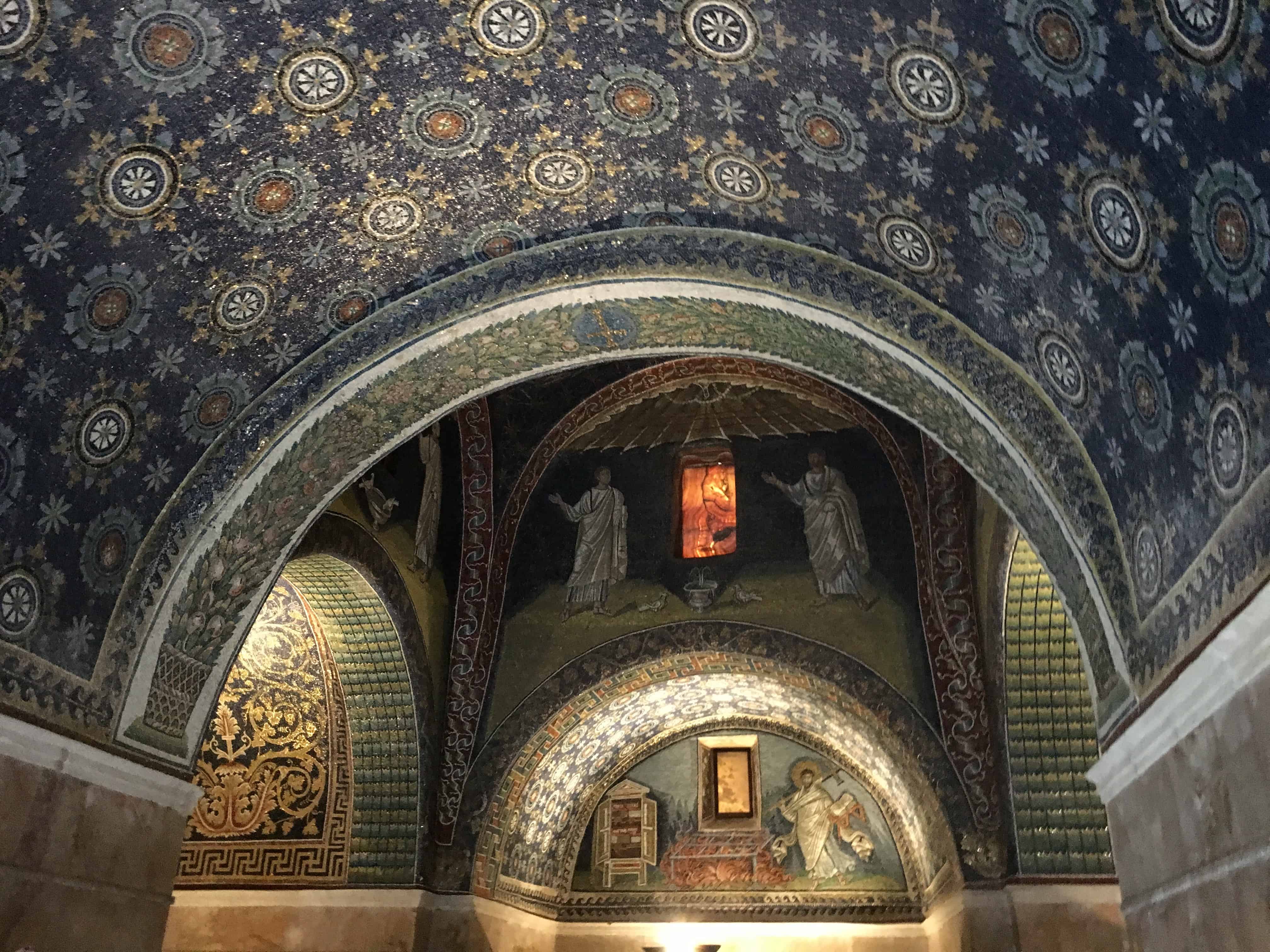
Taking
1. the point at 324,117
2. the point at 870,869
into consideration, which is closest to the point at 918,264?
the point at 324,117

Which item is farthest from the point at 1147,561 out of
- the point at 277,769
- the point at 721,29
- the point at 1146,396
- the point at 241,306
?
the point at 277,769

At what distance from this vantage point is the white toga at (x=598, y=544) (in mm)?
10164

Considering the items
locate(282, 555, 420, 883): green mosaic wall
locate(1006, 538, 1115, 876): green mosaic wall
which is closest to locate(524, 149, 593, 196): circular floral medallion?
locate(1006, 538, 1115, 876): green mosaic wall

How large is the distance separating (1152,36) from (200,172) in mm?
3628

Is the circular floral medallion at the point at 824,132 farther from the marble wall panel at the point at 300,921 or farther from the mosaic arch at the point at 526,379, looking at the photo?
the marble wall panel at the point at 300,921

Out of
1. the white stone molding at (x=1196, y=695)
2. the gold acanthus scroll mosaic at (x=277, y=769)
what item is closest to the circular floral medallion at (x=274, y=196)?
the white stone molding at (x=1196, y=695)

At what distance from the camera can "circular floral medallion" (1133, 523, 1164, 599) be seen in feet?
13.2

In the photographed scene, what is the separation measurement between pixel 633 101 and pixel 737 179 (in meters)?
0.58

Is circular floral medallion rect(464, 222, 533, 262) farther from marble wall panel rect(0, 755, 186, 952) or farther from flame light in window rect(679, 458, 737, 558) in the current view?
flame light in window rect(679, 458, 737, 558)

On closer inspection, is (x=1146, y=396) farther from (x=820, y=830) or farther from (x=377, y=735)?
(x=820, y=830)

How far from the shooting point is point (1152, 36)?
3.23 meters

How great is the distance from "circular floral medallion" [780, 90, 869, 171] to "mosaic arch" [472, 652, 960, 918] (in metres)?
5.62

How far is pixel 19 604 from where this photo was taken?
4871 mm

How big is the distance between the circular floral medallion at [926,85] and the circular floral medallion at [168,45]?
99.1 inches
